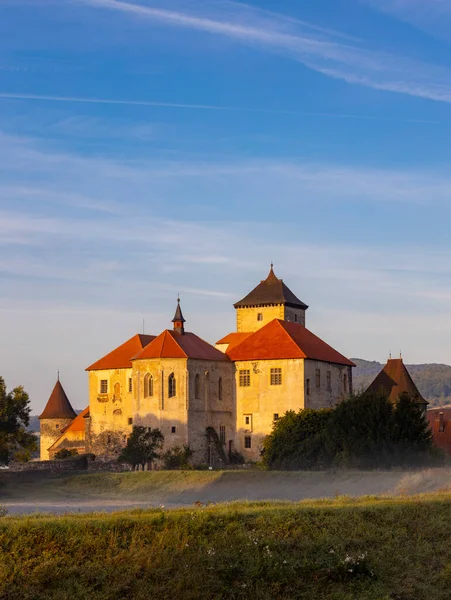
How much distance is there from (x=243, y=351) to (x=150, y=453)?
10796mm

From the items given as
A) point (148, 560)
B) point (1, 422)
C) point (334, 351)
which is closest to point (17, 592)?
point (148, 560)

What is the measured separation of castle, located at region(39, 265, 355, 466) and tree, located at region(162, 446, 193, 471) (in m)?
0.57

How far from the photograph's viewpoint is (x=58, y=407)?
336 feet

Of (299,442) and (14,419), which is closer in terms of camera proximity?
(299,442)

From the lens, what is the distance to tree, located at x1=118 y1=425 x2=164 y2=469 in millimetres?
70250

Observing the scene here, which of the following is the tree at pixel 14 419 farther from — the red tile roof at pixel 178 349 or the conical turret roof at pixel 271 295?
the conical turret roof at pixel 271 295

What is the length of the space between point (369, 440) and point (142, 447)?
23.3 m

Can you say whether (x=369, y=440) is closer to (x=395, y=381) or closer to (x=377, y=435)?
(x=377, y=435)

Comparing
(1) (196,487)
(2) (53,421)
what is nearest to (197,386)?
(1) (196,487)

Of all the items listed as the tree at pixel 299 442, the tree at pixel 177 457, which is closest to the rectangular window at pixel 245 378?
the tree at pixel 177 457

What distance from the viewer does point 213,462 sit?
72812 millimetres

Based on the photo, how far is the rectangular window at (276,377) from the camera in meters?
75.0

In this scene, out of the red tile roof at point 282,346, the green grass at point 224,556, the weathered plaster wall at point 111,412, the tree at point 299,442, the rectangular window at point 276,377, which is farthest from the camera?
the weathered plaster wall at point 111,412

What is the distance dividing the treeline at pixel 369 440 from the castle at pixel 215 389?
51.3 feet
